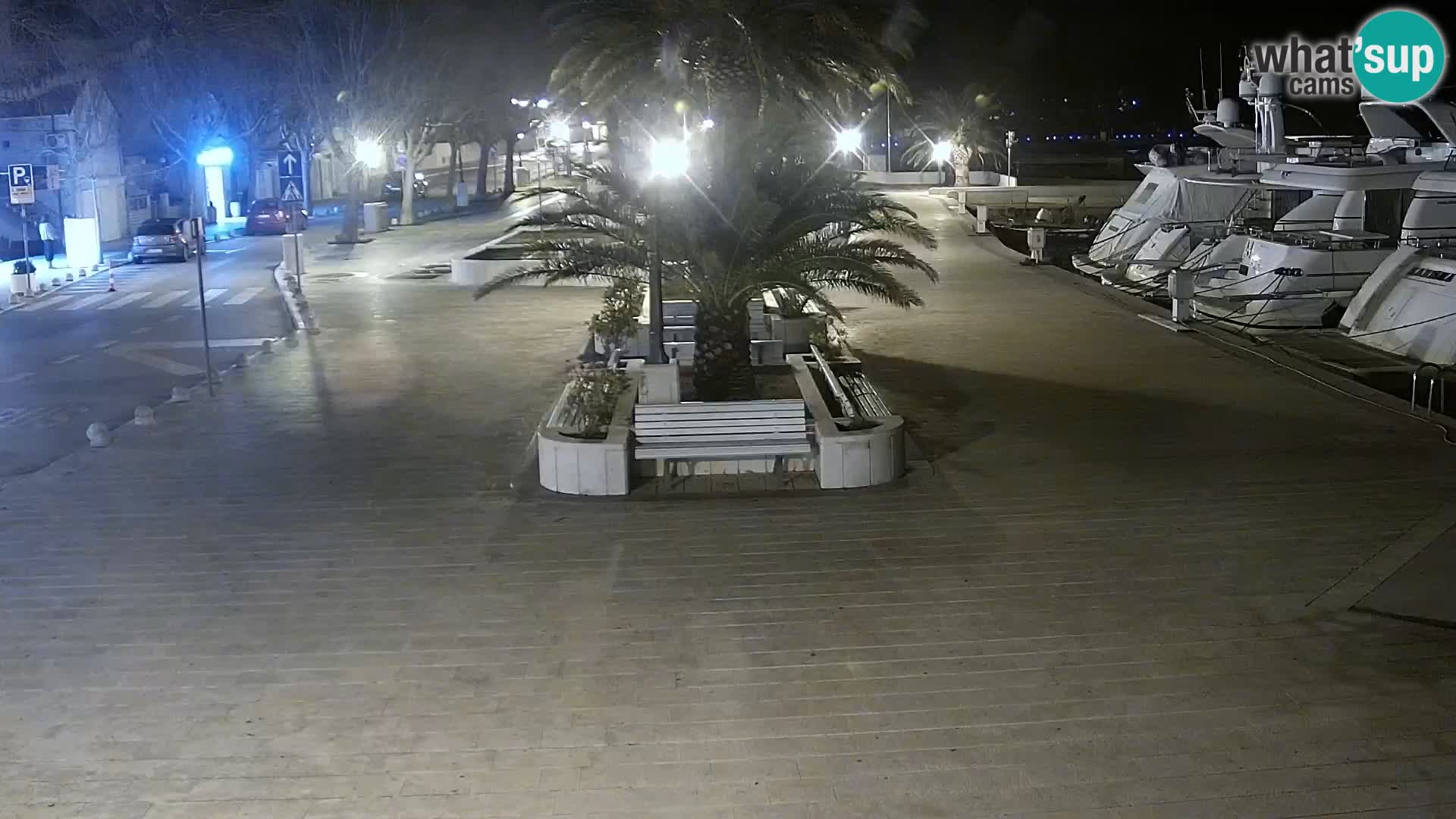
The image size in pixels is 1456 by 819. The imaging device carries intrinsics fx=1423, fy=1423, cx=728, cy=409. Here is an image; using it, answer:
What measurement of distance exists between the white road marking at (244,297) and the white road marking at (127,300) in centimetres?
187

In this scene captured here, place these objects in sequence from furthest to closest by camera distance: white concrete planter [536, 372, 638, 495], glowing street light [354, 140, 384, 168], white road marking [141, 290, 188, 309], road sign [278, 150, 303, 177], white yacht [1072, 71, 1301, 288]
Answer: road sign [278, 150, 303, 177] < glowing street light [354, 140, 384, 168] < white yacht [1072, 71, 1301, 288] < white road marking [141, 290, 188, 309] < white concrete planter [536, 372, 638, 495]

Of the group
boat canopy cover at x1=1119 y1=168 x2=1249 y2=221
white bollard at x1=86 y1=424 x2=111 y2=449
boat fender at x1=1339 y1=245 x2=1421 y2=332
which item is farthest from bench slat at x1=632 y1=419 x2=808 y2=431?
boat canopy cover at x1=1119 y1=168 x2=1249 y2=221

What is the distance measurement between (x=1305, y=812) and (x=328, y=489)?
8.62 metres

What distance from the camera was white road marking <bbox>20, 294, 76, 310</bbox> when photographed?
27594 mm

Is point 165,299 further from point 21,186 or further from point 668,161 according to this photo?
point 668,161

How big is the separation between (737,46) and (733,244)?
352 cm

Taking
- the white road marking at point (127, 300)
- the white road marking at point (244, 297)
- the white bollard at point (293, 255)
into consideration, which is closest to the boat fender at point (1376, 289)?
the white bollard at point (293, 255)

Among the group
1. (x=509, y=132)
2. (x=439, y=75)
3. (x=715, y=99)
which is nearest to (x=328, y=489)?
(x=715, y=99)

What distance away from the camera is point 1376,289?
2462 centimetres

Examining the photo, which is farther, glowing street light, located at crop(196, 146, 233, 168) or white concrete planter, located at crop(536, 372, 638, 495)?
glowing street light, located at crop(196, 146, 233, 168)

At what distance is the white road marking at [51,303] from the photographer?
90.5ft

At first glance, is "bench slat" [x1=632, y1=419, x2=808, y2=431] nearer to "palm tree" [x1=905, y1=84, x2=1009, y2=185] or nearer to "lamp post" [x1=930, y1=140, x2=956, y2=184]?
"palm tree" [x1=905, y1=84, x2=1009, y2=185]

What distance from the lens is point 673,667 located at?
818cm

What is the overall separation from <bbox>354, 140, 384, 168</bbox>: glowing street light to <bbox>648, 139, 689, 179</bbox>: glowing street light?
28779 mm
